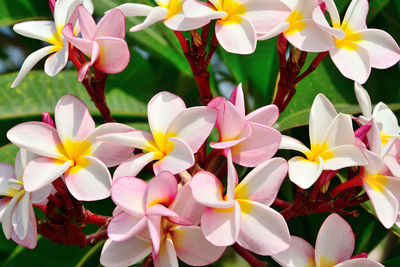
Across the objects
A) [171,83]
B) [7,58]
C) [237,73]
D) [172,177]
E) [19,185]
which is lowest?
[7,58]

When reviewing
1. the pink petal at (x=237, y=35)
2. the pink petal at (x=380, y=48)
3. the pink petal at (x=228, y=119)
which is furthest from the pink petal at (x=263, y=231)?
the pink petal at (x=380, y=48)

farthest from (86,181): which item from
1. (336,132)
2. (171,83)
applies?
(171,83)

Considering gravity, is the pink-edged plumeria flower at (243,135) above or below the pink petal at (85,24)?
below

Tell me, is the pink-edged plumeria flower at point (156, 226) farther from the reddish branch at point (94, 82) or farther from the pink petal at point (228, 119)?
the reddish branch at point (94, 82)

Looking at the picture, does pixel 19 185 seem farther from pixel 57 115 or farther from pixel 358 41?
pixel 358 41

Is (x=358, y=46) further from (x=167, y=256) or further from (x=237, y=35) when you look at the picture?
(x=167, y=256)

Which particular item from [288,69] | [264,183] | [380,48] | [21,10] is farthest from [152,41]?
[264,183]

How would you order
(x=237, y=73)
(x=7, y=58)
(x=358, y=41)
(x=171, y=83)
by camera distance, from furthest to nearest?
(x=7, y=58) → (x=171, y=83) → (x=237, y=73) → (x=358, y=41)
